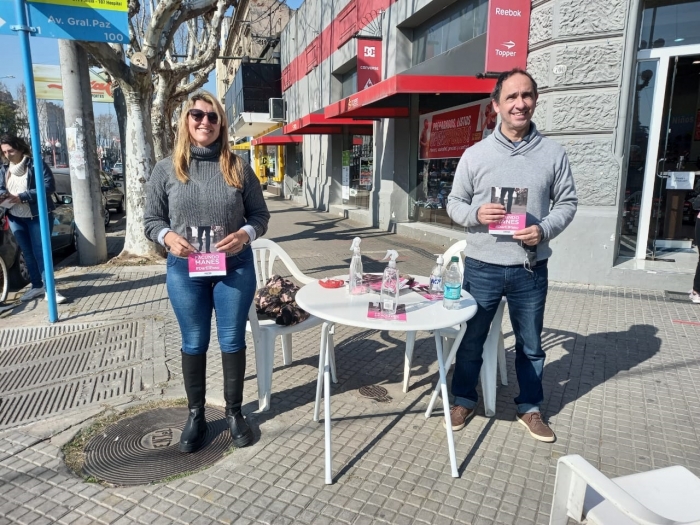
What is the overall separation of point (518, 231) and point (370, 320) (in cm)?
93

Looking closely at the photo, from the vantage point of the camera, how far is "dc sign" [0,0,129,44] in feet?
15.2

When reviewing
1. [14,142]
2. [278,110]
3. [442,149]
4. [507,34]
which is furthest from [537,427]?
[278,110]

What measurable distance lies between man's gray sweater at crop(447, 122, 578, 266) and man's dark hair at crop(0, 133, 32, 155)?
17.6 ft

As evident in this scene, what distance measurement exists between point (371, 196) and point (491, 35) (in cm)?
673

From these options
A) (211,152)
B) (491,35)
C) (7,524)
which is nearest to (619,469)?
(211,152)

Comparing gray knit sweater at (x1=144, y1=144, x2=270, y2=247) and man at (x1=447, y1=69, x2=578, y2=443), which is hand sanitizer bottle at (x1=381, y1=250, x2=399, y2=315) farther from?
gray knit sweater at (x1=144, y1=144, x2=270, y2=247)

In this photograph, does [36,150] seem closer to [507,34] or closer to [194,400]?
[194,400]

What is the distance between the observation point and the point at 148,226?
8.85 feet

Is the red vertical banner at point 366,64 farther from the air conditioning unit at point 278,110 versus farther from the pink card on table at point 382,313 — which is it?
the air conditioning unit at point 278,110

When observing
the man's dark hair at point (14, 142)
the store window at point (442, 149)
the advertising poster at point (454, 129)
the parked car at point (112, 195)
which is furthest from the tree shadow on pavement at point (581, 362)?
the parked car at point (112, 195)

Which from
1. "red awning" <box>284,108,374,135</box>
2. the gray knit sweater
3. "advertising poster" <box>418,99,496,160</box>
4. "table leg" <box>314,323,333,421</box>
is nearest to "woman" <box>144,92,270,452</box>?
the gray knit sweater

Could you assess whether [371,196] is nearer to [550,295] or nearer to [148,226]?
[550,295]

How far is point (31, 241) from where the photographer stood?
5.77 m

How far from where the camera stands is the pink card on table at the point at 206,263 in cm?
255
